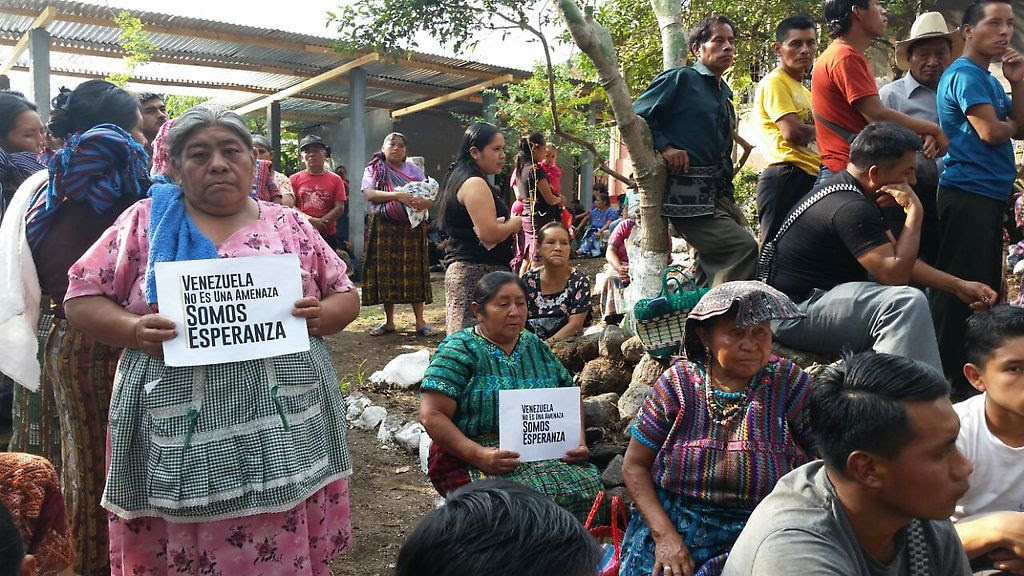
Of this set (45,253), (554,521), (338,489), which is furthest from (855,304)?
(45,253)

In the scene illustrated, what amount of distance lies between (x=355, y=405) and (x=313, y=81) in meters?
8.53

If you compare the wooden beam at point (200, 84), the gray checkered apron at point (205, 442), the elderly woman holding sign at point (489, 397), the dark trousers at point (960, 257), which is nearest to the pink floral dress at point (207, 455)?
the gray checkered apron at point (205, 442)

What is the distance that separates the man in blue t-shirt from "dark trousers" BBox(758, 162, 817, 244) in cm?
75

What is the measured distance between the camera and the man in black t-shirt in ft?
11.4

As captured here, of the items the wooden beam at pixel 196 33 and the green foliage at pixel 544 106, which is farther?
the green foliage at pixel 544 106

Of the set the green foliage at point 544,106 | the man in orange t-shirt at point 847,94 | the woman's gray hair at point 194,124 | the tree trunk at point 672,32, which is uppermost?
the green foliage at point 544,106

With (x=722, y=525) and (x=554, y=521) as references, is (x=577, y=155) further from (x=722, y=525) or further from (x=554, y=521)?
(x=554, y=521)

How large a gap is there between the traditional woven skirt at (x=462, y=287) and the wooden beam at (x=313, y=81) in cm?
672

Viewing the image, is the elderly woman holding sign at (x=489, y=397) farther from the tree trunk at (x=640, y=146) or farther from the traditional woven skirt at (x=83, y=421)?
the tree trunk at (x=640, y=146)

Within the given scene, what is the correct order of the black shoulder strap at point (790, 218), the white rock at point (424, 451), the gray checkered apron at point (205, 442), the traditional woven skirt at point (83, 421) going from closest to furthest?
the gray checkered apron at point (205, 442), the traditional woven skirt at point (83, 421), the black shoulder strap at point (790, 218), the white rock at point (424, 451)

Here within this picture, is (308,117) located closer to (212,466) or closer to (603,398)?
(603,398)

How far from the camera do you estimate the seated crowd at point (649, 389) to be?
1.90 m

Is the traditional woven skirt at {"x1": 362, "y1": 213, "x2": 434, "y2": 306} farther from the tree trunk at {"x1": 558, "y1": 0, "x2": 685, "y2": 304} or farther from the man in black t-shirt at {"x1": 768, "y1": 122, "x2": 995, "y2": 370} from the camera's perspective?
the man in black t-shirt at {"x1": 768, "y1": 122, "x2": 995, "y2": 370}

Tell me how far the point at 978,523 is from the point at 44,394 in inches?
132
